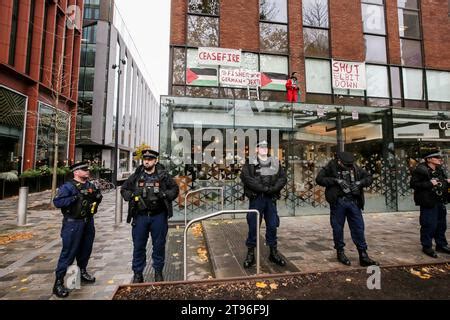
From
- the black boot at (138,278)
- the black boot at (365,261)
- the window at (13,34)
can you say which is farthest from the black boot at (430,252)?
the window at (13,34)

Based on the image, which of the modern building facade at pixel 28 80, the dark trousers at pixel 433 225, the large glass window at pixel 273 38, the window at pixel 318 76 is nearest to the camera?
the dark trousers at pixel 433 225

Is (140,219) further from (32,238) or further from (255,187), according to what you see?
(32,238)

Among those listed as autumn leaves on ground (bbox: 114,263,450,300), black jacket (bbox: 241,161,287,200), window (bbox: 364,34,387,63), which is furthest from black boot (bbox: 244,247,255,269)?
window (bbox: 364,34,387,63)

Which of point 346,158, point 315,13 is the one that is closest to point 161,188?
point 346,158

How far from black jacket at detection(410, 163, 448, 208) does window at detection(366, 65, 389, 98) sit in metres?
8.26

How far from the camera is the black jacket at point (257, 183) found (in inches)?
180

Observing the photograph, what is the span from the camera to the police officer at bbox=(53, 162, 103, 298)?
3.63 m

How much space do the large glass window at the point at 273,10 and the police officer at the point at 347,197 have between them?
9.52 meters

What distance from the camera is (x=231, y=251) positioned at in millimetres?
5324

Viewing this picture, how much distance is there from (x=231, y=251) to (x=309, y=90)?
29.8 ft

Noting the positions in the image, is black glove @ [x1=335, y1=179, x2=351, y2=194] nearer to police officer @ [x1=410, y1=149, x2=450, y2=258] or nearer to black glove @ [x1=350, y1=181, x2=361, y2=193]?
black glove @ [x1=350, y1=181, x2=361, y2=193]

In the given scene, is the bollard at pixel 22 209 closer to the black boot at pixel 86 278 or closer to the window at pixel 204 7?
the black boot at pixel 86 278

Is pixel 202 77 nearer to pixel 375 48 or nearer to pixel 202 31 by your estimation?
pixel 202 31
